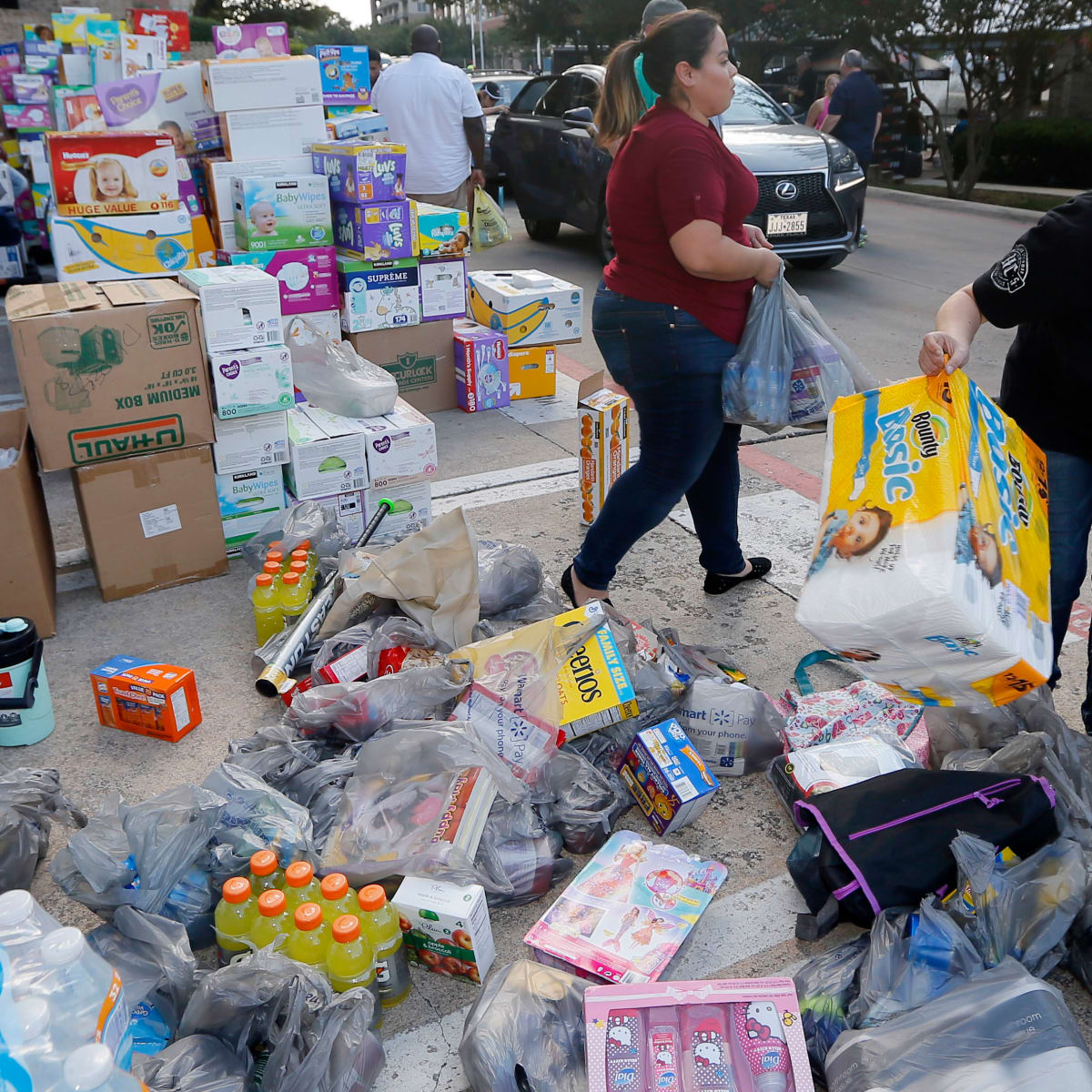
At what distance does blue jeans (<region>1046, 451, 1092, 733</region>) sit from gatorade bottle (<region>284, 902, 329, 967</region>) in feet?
5.59

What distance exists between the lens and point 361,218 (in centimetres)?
517

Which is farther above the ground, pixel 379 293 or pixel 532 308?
pixel 379 293

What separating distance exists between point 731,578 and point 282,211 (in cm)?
309

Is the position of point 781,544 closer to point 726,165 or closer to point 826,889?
point 726,165

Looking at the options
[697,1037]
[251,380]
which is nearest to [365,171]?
[251,380]

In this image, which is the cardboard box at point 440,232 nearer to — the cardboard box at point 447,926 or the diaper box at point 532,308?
the diaper box at point 532,308

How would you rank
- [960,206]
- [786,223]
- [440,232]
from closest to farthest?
[440,232]
[786,223]
[960,206]

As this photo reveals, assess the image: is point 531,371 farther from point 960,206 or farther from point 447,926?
point 960,206

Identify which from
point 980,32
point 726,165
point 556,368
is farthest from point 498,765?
point 980,32

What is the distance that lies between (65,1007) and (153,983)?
59cm

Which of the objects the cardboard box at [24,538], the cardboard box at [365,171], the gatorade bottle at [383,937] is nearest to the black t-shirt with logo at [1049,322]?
the gatorade bottle at [383,937]

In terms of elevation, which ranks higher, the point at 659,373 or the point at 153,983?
the point at 659,373

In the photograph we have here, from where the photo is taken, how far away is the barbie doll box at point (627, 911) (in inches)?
83.6

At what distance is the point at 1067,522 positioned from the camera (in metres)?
2.47
